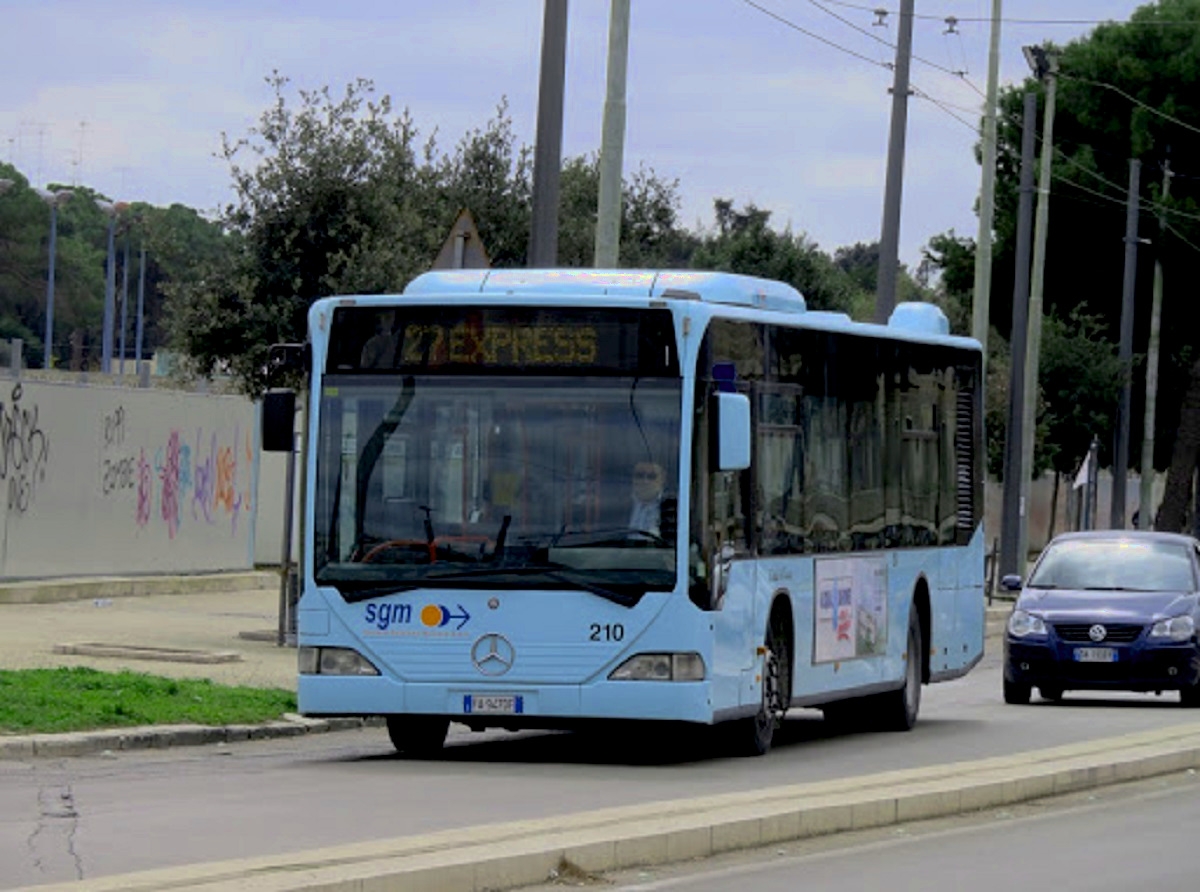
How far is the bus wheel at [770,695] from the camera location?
18.2 m

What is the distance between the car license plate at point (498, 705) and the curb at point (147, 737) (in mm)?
Answer: 2258

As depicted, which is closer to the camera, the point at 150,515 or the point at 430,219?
the point at 430,219

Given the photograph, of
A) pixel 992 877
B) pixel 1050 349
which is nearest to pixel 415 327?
pixel 992 877

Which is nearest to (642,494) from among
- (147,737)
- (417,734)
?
(417,734)

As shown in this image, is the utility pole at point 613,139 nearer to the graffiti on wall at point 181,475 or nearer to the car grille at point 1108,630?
the car grille at point 1108,630

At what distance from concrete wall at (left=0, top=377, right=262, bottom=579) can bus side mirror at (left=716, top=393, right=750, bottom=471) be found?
52.4 feet

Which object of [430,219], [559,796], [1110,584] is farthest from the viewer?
[430,219]

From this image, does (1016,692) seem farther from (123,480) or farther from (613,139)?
(123,480)

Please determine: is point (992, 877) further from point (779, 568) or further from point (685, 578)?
point (779, 568)

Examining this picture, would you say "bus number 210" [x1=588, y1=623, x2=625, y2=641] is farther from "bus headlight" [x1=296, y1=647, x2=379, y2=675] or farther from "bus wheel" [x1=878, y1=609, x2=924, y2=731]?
"bus wheel" [x1=878, y1=609, x2=924, y2=731]

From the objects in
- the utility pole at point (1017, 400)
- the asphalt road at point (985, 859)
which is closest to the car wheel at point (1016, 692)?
the asphalt road at point (985, 859)

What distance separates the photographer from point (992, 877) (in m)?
12.3

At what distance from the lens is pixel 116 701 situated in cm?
1869

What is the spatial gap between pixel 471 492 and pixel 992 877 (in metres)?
5.49
